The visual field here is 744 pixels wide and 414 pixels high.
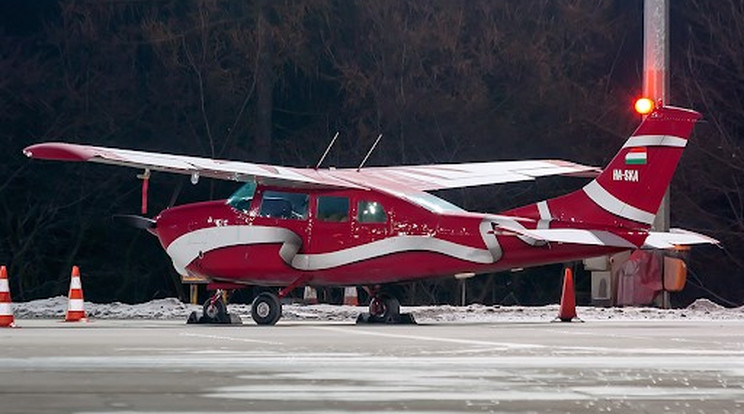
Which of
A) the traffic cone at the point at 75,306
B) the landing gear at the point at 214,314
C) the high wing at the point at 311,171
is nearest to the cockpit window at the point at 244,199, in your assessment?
the high wing at the point at 311,171

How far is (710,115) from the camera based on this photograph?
45.5m

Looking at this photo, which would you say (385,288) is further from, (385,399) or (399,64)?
(385,399)

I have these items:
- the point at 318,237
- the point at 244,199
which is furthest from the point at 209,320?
the point at 318,237

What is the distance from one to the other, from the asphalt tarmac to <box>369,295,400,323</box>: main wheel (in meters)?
3.20

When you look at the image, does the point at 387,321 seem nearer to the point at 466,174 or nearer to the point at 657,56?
the point at 466,174

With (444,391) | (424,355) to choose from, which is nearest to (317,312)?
(424,355)

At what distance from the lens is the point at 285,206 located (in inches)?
1021

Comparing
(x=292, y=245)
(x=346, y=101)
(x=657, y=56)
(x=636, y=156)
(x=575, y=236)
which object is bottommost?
(x=292, y=245)

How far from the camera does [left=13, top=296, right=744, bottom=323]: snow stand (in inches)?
1097

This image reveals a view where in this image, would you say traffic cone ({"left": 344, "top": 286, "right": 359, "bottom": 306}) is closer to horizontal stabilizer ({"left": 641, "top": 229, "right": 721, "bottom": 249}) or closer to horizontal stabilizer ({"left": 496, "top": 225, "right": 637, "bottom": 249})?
horizontal stabilizer ({"left": 641, "top": 229, "right": 721, "bottom": 249})

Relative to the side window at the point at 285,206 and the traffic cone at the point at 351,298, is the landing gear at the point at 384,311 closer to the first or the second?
the side window at the point at 285,206

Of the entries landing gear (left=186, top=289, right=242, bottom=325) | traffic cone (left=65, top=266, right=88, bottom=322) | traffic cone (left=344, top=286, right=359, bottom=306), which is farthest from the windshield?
traffic cone (left=344, top=286, right=359, bottom=306)

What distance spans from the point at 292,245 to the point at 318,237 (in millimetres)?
369

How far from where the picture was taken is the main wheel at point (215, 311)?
2575 centimetres
